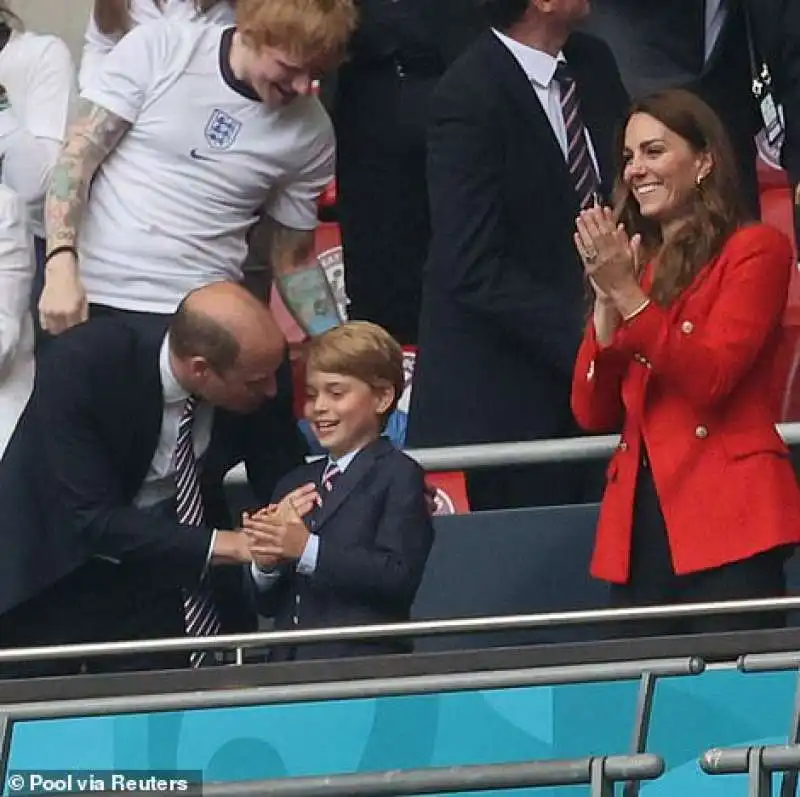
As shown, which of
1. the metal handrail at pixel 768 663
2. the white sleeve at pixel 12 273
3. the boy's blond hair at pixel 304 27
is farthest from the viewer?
the white sleeve at pixel 12 273

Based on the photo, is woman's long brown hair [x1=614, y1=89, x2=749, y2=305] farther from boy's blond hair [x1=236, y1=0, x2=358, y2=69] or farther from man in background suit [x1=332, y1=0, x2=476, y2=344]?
man in background suit [x1=332, y1=0, x2=476, y2=344]

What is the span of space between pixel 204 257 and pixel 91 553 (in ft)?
2.79

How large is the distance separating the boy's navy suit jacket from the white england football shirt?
76cm

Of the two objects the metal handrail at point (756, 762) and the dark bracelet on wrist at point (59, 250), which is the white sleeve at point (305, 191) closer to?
the dark bracelet on wrist at point (59, 250)

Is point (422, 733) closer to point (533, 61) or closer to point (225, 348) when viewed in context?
point (225, 348)

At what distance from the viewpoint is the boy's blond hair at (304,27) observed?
553cm

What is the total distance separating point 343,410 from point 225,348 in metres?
0.28

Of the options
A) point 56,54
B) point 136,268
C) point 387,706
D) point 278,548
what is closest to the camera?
point 387,706

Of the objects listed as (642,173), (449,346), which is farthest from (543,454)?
(642,173)

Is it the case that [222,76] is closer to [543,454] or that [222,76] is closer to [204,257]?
[204,257]

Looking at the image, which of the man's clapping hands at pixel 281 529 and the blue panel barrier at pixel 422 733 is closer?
the blue panel barrier at pixel 422 733

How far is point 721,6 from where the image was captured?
654 centimetres

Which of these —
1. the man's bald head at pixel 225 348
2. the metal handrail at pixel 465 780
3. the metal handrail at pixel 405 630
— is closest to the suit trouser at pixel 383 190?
the man's bald head at pixel 225 348

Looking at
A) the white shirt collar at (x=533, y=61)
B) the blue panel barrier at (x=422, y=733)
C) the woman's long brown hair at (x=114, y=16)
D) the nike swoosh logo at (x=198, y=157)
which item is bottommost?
the blue panel barrier at (x=422, y=733)
